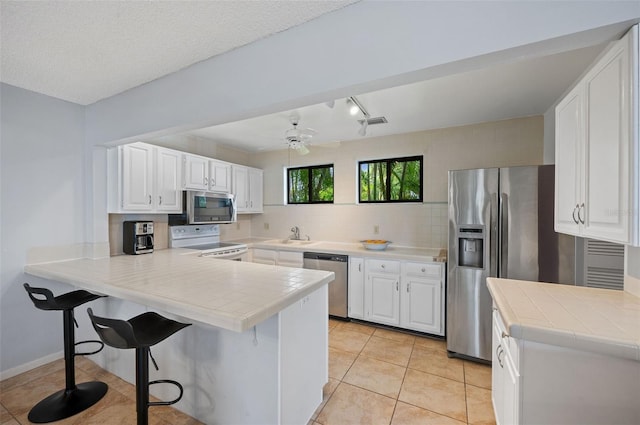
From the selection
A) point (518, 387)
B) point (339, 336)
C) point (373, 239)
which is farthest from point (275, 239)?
point (518, 387)

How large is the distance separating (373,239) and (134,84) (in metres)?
3.05

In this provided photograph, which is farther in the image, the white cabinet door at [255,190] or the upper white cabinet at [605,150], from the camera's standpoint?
the white cabinet door at [255,190]

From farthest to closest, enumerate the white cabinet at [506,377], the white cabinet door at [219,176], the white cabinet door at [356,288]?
the white cabinet door at [219,176]
the white cabinet door at [356,288]
the white cabinet at [506,377]

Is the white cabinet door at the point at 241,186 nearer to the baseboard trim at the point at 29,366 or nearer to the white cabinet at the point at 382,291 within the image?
the white cabinet at the point at 382,291

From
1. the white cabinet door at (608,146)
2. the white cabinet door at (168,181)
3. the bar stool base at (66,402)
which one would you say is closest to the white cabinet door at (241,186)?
the white cabinet door at (168,181)

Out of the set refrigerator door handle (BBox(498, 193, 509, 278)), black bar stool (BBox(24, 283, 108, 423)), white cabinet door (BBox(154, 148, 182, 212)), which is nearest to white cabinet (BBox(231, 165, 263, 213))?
white cabinet door (BBox(154, 148, 182, 212))

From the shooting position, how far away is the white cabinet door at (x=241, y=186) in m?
3.99

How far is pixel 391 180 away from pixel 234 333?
2.81m

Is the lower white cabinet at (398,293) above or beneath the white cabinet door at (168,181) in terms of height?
beneath

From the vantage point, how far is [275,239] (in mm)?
4410

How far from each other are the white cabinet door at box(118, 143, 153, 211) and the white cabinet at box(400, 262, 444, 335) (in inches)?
114

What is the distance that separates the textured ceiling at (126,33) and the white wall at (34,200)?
0.36 m

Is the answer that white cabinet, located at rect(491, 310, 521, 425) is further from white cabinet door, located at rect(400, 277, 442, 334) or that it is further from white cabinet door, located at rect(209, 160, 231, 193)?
white cabinet door, located at rect(209, 160, 231, 193)

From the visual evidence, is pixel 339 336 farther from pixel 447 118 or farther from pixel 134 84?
pixel 134 84
